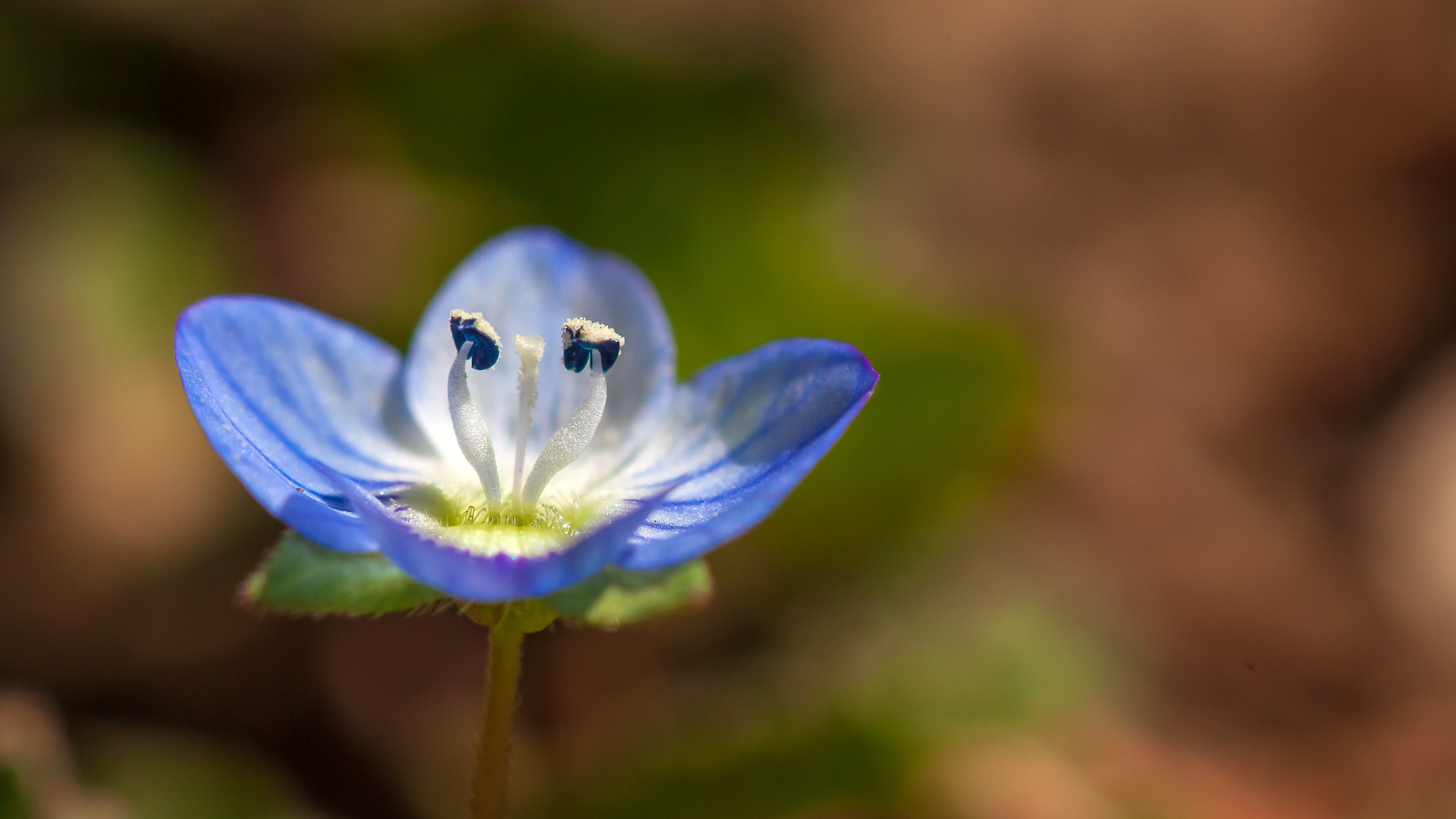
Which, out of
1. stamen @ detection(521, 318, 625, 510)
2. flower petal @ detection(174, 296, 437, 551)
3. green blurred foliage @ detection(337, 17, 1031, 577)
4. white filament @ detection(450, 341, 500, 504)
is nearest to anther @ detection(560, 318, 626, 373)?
stamen @ detection(521, 318, 625, 510)

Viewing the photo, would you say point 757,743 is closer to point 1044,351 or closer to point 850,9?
point 1044,351

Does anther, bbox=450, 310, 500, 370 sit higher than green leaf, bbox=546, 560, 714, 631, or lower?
higher

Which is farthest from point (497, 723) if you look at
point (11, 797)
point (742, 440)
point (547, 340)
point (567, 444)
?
point (11, 797)

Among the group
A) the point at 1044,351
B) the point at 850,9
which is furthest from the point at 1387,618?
the point at 850,9

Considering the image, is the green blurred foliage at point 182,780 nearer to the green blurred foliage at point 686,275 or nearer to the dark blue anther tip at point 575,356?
the green blurred foliage at point 686,275

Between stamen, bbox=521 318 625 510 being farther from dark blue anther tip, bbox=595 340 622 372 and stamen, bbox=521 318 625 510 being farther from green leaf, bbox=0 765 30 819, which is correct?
green leaf, bbox=0 765 30 819

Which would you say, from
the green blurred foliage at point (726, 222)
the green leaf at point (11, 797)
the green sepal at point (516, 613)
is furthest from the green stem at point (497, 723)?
the green blurred foliage at point (726, 222)

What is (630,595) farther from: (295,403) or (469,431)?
(295,403)
